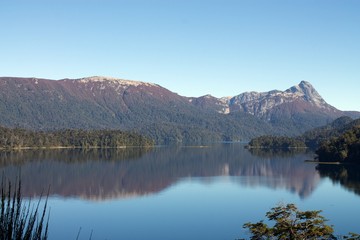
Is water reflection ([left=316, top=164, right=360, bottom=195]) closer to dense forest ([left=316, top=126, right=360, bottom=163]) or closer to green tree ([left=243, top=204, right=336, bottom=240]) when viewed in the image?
dense forest ([left=316, top=126, right=360, bottom=163])

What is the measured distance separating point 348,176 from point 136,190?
5572 centimetres

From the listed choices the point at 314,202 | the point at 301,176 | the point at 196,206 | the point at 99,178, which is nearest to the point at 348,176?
the point at 301,176

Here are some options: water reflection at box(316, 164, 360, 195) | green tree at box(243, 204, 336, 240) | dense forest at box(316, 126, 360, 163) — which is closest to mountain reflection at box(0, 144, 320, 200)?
water reflection at box(316, 164, 360, 195)

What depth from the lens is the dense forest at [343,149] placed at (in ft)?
500

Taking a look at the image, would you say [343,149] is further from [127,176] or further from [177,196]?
[177,196]

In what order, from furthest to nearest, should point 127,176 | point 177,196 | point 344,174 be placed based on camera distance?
point 127,176 → point 344,174 → point 177,196

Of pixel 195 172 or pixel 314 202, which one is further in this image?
pixel 195 172

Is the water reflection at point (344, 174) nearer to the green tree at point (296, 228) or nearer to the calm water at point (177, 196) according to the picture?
the calm water at point (177, 196)

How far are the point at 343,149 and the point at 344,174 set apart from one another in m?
38.6

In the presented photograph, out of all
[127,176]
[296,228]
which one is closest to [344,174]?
[127,176]

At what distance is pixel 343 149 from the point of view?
156625 mm

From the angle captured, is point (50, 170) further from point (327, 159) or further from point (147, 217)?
point (327, 159)

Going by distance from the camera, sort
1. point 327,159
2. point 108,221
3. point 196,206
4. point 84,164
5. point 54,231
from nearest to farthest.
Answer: point 54,231 < point 108,221 < point 196,206 < point 84,164 < point 327,159

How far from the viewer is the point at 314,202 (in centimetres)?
8062
